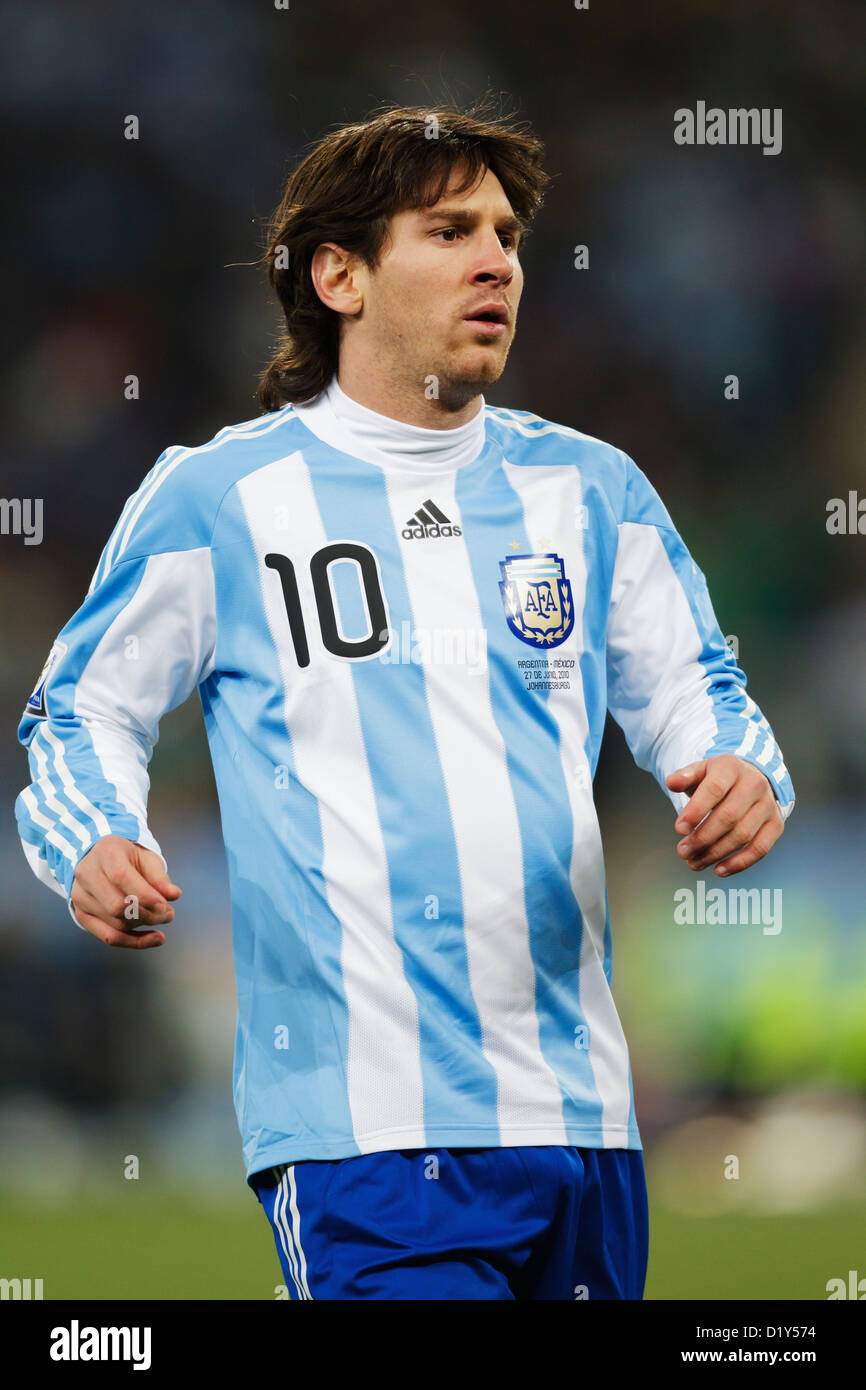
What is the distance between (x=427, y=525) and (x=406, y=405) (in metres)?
0.18

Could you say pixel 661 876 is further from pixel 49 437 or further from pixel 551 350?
pixel 49 437

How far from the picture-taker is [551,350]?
5.31 meters

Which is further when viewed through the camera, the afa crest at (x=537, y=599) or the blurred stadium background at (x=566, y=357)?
the blurred stadium background at (x=566, y=357)

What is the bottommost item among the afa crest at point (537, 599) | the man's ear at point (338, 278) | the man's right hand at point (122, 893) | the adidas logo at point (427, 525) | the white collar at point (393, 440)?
the man's right hand at point (122, 893)

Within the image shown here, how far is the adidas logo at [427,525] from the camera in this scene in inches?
80.7

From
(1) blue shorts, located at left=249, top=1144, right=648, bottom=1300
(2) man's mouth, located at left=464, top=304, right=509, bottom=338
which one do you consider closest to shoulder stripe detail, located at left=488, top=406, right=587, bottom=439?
(2) man's mouth, located at left=464, top=304, right=509, bottom=338

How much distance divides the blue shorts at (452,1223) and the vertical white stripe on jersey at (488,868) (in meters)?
0.05

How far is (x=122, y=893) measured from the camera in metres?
1.75

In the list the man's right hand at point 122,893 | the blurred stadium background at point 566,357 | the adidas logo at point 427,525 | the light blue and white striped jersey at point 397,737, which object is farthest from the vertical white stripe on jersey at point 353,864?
the blurred stadium background at point 566,357

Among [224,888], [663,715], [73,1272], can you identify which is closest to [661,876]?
[224,888]

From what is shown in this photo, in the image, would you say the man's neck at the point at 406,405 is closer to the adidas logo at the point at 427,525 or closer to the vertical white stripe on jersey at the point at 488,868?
the adidas logo at the point at 427,525

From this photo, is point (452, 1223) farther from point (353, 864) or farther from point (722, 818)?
point (722, 818)

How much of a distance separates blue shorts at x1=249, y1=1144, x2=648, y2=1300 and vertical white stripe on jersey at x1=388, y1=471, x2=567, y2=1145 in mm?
55

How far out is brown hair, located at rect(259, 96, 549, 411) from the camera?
2162mm
